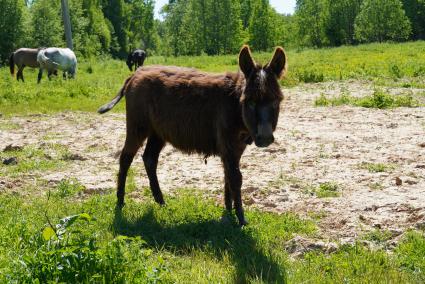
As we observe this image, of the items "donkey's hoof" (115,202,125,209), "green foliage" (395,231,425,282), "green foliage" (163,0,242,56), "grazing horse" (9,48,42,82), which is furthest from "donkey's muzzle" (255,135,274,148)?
"green foliage" (163,0,242,56)

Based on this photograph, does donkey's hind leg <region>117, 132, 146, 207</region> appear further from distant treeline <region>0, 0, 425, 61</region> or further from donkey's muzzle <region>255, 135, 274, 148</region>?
distant treeline <region>0, 0, 425, 61</region>

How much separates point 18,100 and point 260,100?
463 inches

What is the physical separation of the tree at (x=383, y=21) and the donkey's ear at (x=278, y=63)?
195 feet

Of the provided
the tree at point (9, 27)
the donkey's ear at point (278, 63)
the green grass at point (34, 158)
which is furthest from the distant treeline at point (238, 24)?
the donkey's ear at point (278, 63)

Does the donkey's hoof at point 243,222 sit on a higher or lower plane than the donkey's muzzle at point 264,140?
lower

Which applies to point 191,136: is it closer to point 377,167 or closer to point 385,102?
point 377,167

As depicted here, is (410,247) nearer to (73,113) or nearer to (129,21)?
(73,113)

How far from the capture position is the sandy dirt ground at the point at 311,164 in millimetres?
5805

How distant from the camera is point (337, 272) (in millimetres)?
4074

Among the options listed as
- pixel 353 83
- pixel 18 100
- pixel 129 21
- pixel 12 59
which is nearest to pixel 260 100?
pixel 18 100

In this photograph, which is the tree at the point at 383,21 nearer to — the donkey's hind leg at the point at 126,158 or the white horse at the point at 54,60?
the white horse at the point at 54,60

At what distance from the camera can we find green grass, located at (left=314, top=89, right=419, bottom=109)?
40.2ft

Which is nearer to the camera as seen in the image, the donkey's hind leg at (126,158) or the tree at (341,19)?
the donkey's hind leg at (126,158)

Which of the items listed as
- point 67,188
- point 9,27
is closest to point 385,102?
point 67,188
